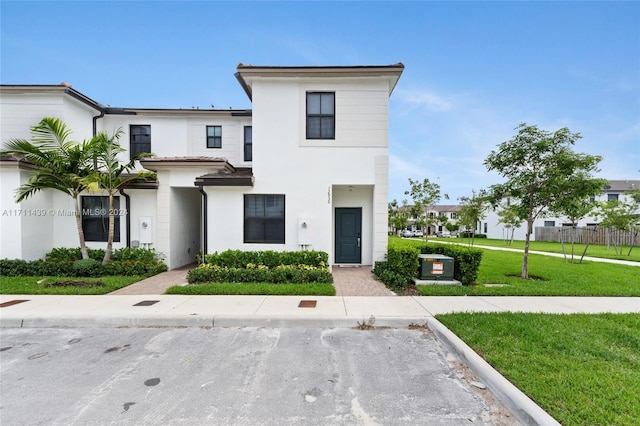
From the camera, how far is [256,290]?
6883mm

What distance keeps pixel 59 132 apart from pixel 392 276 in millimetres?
11612

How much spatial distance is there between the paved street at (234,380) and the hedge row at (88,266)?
165 inches

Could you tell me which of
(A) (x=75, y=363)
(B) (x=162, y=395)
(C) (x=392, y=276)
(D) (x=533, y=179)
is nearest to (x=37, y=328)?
(A) (x=75, y=363)

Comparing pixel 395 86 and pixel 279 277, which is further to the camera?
pixel 395 86

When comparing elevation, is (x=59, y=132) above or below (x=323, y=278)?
above

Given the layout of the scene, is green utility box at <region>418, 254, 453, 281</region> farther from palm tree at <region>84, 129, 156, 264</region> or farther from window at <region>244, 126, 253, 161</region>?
palm tree at <region>84, 129, 156, 264</region>

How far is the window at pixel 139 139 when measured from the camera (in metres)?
12.8

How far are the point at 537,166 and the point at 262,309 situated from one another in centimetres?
895

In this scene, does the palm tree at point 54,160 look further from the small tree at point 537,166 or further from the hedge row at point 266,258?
the small tree at point 537,166

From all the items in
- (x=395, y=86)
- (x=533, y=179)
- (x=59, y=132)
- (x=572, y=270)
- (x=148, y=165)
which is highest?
(x=395, y=86)

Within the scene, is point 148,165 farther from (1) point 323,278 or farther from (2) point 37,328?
(1) point 323,278

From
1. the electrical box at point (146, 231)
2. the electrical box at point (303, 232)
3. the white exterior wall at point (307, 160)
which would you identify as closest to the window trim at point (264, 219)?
the white exterior wall at point (307, 160)

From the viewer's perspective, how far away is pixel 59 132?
879 centimetres

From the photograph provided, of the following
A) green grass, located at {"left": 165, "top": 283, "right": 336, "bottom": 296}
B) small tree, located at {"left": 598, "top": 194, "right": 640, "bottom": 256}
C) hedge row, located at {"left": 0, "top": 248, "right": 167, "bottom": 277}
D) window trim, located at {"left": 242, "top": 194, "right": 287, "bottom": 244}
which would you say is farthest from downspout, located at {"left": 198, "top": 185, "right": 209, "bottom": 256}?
small tree, located at {"left": 598, "top": 194, "right": 640, "bottom": 256}
